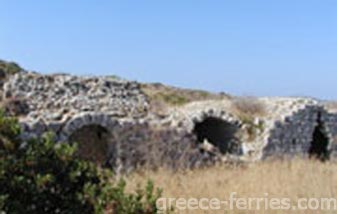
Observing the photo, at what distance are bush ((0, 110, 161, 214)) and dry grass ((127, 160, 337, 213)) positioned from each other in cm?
540

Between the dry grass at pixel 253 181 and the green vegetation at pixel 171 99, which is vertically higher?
the green vegetation at pixel 171 99

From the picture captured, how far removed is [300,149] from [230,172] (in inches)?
199

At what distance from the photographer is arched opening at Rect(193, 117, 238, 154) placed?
17812 millimetres

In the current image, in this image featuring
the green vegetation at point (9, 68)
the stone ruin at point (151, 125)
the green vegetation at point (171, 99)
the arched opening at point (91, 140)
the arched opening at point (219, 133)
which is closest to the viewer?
the stone ruin at point (151, 125)

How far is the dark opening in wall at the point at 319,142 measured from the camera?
1933 cm

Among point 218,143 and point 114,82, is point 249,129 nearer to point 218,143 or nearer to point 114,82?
point 218,143

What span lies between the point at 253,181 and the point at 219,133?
24.5 feet

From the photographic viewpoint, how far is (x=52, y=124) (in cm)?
1341

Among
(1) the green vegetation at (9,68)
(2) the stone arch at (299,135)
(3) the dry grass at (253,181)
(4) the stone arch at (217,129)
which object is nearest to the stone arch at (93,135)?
(3) the dry grass at (253,181)

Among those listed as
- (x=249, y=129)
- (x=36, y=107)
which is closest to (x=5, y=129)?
(x=36, y=107)

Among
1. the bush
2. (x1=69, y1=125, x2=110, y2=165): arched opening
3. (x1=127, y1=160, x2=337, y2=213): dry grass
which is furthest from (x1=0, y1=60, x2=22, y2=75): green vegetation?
the bush

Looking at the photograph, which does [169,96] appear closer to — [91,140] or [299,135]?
[299,135]

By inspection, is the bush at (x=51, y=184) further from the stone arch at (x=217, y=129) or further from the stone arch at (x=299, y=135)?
the stone arch at (x=299, y=135)

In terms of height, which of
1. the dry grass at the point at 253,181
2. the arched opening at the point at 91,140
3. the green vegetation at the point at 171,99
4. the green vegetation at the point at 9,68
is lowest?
the dry grass at the point at 253,181
